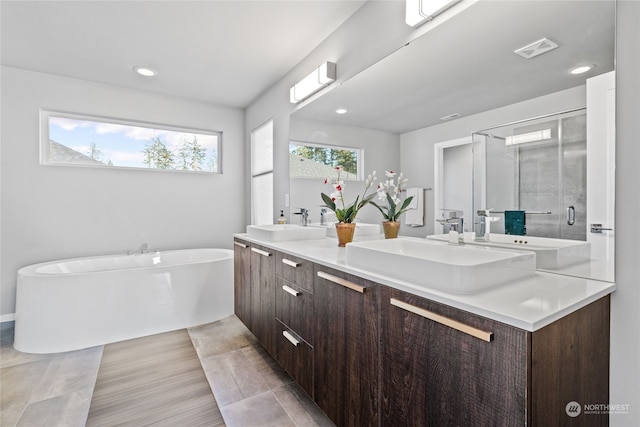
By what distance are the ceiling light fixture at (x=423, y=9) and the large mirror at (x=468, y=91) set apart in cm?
7

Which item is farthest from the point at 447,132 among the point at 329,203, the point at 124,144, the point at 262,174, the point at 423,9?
the point at 124,144

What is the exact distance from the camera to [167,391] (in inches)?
72.0

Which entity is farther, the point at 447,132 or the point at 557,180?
the point at 447,132

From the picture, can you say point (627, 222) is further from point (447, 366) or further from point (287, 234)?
point (287, 234)

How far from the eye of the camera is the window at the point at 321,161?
2.06m

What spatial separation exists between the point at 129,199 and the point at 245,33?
7.29 ft

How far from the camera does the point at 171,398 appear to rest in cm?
176

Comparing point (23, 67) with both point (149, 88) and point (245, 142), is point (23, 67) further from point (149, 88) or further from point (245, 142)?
point (245, 142)

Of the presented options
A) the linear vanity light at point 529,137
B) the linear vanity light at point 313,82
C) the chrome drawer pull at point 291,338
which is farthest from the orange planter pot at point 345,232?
the linear vanity light at point 313,82

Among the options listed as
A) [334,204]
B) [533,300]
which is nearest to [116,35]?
[334,204]

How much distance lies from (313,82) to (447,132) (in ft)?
4.08

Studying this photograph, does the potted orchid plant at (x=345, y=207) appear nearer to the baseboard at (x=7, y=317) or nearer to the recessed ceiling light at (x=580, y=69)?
the recessed ceiling light at (x=580, y=69)

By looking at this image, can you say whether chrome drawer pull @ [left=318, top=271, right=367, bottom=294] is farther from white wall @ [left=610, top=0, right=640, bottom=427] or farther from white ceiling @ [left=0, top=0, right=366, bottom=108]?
white ceiling @ [left=0, top=0, right=366, bottom=108]

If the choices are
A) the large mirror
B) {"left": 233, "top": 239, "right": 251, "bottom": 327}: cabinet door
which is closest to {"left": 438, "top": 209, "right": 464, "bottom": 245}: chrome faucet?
the large mirror
